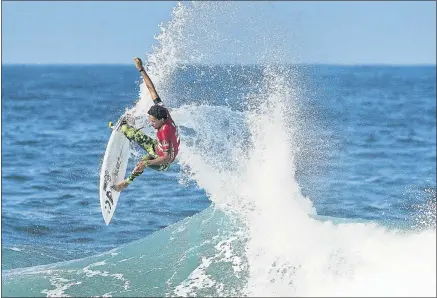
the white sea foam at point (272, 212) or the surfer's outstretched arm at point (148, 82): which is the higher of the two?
the surfer's outstretched arm at point (148, 82)

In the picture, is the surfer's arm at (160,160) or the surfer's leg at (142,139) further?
the surfer's leg at (142,139)

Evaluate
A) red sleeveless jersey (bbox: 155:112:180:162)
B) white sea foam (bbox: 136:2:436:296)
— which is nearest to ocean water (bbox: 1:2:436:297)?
white sea foam (bbox: 136:2:436:296)

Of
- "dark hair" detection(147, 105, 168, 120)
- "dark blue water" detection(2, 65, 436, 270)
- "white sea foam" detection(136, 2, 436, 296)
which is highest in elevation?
"dark hair" detection(147, 105, 168, 120)

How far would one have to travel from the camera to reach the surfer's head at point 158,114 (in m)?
10.4

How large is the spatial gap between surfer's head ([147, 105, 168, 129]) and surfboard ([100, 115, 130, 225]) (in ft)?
2.82

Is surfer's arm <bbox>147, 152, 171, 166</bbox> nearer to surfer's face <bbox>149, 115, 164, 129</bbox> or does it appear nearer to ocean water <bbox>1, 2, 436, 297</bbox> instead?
surfer's face <bbox>149, 115, 164, 129</bbox>

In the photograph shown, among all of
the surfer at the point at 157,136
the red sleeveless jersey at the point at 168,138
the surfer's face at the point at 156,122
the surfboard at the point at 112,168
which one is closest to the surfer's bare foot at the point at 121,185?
the surfer at the point at 157,136

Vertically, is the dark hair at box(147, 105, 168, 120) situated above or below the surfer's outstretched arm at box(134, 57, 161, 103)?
below

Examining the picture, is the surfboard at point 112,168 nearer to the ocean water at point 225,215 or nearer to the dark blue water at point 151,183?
the ocean water at point 225,215

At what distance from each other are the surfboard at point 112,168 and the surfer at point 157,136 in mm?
350

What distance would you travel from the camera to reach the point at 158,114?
10375 mm

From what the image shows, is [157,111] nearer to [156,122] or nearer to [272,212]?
[156,122]

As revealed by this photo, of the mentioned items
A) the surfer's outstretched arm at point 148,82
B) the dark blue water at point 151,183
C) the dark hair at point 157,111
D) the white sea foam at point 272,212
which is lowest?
the dark blue water at point 151,183

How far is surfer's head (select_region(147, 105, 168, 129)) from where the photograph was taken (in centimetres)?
1038
